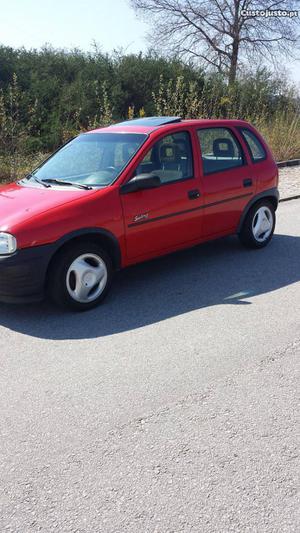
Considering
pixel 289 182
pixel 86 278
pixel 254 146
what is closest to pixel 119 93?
pixel 289 182

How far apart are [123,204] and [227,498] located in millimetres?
3141

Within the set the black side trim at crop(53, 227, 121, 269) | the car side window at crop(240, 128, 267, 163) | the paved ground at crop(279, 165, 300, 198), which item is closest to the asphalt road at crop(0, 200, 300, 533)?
the black side trim at crop(53, 227, 121, 269)

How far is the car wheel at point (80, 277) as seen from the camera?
4.67 metres

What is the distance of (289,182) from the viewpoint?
1216 centimetres

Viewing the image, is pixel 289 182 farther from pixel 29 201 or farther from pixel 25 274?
pixel 25 274

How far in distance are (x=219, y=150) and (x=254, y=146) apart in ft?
2.38

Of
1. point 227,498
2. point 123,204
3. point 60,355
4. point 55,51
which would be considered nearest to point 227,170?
A: point 123,204

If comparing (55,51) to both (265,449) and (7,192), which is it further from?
(265,449)

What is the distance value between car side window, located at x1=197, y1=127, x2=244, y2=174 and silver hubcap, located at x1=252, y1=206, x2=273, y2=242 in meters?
0.73

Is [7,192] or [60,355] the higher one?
[7,192]

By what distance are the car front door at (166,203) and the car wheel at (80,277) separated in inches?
14.8

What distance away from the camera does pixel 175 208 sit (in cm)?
551

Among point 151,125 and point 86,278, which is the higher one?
point 151,125

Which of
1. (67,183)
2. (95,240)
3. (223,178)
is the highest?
(67,183)
